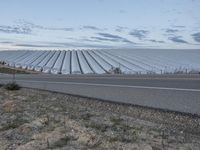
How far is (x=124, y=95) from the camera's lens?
55.2ft

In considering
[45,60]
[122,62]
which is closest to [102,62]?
[122,62]

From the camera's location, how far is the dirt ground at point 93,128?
9.19m

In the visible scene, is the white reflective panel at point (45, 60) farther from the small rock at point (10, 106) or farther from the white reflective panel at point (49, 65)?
the small rock at point (10, 106)

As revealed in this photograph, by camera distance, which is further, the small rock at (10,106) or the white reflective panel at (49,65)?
the white reflective panel at (49,65)

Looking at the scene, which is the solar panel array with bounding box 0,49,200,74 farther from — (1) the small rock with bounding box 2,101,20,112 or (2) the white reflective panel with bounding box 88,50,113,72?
(1) the small rock with bounding box 2,101,20,112

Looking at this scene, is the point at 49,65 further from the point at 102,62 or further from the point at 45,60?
the point at 45,60

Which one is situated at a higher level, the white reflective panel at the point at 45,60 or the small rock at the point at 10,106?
the white reflective panel at the point at 45,60

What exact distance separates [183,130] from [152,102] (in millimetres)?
4240

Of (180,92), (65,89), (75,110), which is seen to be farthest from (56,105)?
(65,89)

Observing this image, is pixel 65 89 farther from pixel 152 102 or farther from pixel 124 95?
pixel 152 102

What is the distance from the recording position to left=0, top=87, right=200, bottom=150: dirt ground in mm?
9188

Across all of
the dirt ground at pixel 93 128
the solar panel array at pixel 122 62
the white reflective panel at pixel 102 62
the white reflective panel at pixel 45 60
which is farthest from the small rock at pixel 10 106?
the white reflective panel at pixel 45 60

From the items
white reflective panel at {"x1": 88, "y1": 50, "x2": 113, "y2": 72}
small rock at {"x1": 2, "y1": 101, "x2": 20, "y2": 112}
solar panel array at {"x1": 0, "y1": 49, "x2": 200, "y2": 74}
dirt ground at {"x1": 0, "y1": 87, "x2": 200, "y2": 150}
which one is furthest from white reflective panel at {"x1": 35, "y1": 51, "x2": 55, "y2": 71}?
dirt ground at {"x1": 0, "y1": 87, "x2": 200, "y2": 150}

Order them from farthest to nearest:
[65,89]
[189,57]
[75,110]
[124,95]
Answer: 1. [189,57]
2. [65,89]
3. [124,95]
4. [75,110]
